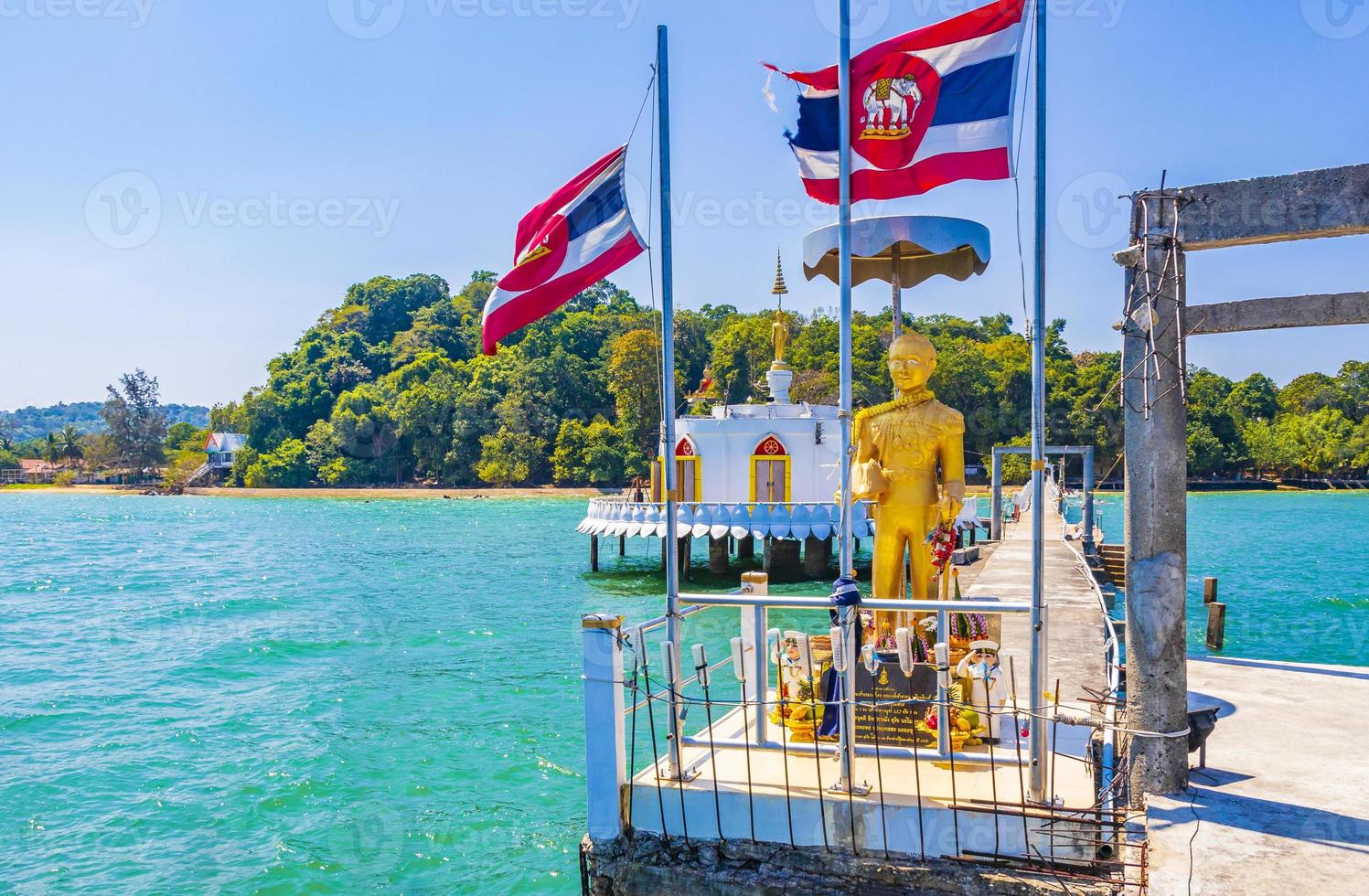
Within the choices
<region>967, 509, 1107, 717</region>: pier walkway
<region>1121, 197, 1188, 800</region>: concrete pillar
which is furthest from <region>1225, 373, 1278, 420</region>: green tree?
<region>1121, 197, 1188, 800</region>: concrete pillar

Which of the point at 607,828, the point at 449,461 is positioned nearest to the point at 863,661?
the point at 607,828

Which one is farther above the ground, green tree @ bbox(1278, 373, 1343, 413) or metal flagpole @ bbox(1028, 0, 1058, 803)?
green tree @ bbox(1278, 373, 1343, 413)

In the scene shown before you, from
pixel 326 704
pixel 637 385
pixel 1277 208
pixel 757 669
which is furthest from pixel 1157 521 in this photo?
pixel 637 385

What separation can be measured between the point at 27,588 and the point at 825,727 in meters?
41.8

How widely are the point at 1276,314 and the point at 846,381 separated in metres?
2.93

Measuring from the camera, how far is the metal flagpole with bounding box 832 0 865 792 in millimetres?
6434

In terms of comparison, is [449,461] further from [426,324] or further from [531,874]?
[531,874]

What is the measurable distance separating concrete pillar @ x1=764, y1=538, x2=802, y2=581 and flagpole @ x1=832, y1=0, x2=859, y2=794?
28536 mm

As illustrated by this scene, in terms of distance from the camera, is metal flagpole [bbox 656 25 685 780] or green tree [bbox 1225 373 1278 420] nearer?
metal flagpole [bbox 656 25 685 780]

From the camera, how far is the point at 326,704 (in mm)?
18641

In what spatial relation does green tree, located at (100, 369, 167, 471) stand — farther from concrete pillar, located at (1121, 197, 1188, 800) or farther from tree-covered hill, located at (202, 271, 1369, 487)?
concrete pillar, located at (1121, 197, 1188, 800)

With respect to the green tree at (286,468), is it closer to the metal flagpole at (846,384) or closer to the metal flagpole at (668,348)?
the metal flagpole at (668,348)

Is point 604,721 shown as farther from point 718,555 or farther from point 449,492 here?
point 449,492

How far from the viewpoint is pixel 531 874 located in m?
10.6
